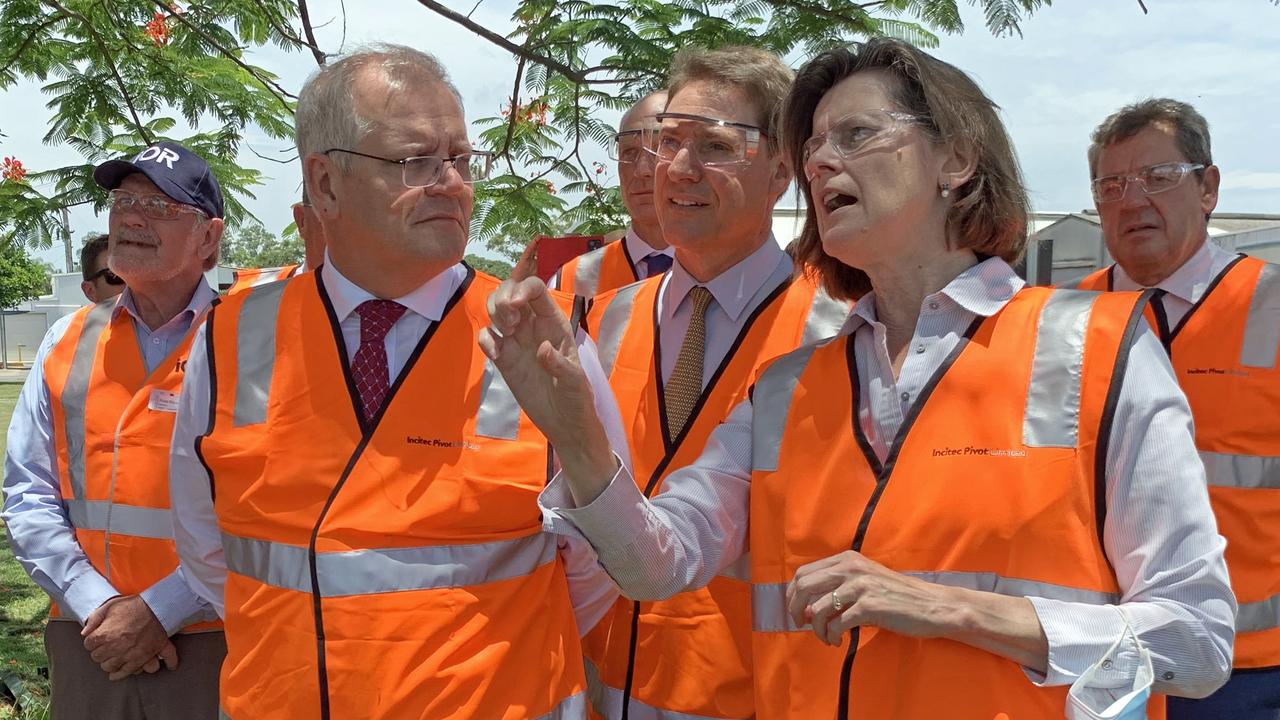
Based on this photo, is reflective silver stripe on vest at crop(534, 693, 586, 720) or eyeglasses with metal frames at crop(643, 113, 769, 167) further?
eyeglasses with metal frames at crop(643, 113, 769, 167)

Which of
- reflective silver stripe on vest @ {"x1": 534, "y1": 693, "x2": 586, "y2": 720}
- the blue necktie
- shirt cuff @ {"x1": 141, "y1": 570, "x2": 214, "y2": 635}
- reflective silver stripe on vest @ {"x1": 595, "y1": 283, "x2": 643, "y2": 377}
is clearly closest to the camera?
reflective silver stripe on vest @ {"x1": 534, "y1": 693, "x2": 586, "y2": 720}

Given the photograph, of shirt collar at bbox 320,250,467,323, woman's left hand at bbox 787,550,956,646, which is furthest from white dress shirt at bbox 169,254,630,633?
woman's left hand at bbox 787,550,956,646

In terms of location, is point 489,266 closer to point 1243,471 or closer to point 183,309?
point 183,309

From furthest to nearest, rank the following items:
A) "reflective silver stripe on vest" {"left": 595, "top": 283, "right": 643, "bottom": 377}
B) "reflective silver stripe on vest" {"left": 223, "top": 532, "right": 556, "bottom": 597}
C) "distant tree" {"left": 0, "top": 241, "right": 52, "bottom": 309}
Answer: "distant tree" {"left": 0, "top": 241, "right": 52, "bottom": 309}
"reflective silver stripe on vest" {"left": 595, "top": 283, "right": 643, "bottom": 377}
"reflective silver stripe on vest" {"left": 223, "top": 532, "right": 556, "bottom": 597}

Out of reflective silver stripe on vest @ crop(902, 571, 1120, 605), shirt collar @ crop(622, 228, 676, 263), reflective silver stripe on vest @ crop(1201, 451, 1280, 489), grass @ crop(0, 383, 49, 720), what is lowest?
grass @ crop(0, 383, 49, 720)

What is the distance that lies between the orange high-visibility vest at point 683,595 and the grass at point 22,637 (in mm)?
4007

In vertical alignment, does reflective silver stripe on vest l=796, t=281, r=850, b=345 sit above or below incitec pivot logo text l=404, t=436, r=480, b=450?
above

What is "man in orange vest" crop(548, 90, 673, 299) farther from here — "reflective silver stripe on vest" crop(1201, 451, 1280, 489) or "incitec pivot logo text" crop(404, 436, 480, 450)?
"reflective silver stripe on vest" crop(1201, 451, 1280, 489)

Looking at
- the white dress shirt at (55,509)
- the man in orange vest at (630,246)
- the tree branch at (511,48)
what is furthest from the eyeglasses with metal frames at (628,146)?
the white dress shirt at (55,509)

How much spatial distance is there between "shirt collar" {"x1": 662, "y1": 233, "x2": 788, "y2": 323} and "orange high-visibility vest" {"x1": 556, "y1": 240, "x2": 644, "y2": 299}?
1.37 m

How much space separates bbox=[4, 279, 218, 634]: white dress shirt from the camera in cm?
352

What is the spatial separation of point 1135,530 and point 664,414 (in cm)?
126

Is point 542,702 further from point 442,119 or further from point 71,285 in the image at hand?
point 71,285

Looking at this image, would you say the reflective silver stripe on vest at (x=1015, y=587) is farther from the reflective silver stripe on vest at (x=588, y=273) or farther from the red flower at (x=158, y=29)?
the red flower at (x=158, y=29)
